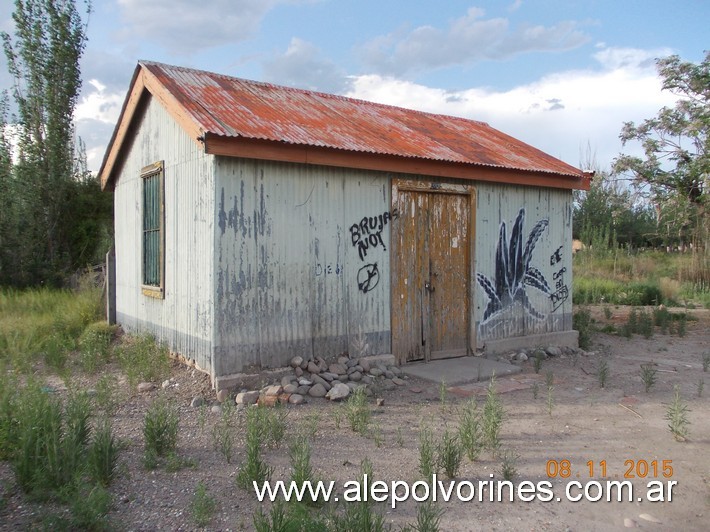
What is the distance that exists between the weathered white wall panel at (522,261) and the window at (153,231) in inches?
183

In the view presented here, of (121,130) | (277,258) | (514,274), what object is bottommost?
(514,274)

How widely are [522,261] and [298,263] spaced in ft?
13.8

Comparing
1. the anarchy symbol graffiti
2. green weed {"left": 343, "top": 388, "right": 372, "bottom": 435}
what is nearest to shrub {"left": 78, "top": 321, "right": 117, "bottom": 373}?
the anarchy symbol graffiti

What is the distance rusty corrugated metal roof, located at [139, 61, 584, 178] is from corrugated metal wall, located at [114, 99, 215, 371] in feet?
1.72

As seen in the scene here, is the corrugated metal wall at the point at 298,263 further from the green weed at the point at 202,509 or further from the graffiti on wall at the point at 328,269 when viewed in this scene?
the green weed at the point at 202,509

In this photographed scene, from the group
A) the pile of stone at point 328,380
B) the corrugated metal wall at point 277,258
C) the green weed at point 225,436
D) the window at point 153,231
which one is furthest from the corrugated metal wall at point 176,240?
the green weed at point 225,436

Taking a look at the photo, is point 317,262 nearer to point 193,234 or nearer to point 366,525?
point 193,234

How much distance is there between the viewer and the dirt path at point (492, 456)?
3.79 metres

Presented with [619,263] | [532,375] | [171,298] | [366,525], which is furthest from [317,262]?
[619,263]

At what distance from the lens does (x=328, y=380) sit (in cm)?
701

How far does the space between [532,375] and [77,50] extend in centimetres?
1567

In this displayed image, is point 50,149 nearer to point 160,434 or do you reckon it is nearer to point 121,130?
point 121,130

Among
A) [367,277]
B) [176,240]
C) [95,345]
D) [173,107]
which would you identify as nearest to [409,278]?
[367,277]

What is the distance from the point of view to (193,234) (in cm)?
722
